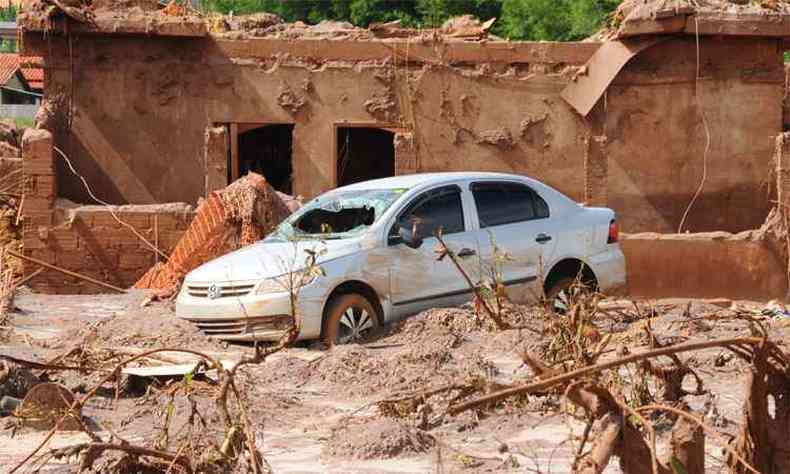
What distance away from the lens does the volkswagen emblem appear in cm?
1140

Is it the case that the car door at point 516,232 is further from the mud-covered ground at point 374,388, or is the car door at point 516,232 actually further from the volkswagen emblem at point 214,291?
the volkswagen emblem at point 214,291

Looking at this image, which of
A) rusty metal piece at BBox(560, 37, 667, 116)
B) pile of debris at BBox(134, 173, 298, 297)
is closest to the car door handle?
pile of debris at BBox(134, 173, 298, 297)

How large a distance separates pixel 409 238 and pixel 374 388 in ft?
7.84

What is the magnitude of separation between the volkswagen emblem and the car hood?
0.06 metres

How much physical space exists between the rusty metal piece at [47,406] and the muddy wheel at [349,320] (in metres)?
3.44

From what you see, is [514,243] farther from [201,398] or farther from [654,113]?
[654,113]

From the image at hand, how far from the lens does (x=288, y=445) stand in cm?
790

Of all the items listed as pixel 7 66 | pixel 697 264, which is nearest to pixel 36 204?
pixel 697 264

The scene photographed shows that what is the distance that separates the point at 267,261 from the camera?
37.5ft

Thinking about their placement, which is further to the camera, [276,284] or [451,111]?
[451,111]

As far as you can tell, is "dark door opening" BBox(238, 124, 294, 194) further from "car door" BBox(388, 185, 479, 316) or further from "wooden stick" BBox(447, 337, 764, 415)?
"wooden stick" BBox(447, 337, 764, 415)

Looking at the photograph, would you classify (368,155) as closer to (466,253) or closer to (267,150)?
(267,150)

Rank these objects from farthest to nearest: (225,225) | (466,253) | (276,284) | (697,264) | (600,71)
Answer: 1. (600,71)
2. (697,264)
3. (225,225)
4. (466,253)
5. (276,284)

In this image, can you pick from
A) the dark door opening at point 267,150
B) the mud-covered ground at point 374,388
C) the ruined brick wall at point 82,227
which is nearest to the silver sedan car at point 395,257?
the mud-covered ground at point 374,388
